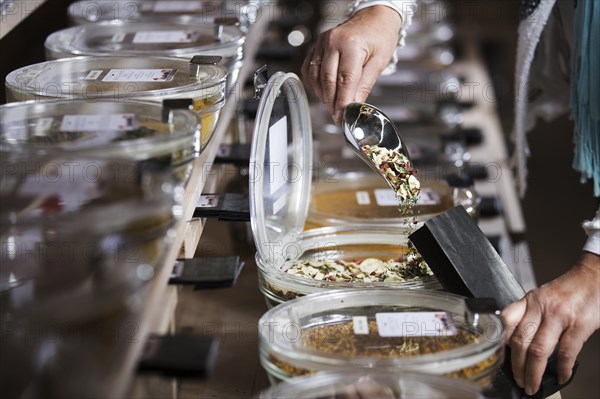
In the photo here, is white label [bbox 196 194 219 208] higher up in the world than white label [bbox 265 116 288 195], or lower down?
lower down

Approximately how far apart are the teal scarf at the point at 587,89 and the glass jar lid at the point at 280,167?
1.99ft

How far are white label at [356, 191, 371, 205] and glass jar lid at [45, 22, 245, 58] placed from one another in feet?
1.37

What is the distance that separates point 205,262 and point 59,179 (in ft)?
0.76

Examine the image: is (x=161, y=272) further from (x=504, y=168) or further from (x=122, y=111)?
(x=504, y=168)

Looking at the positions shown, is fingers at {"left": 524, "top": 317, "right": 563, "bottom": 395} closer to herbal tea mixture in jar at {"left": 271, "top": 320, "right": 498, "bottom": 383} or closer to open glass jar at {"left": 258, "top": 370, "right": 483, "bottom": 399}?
herbal tea mixture in jar at {"left": 271, "top": 320, "right": 498, "bottom": 383}

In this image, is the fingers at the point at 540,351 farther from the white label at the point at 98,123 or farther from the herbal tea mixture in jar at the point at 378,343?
the white label at the point at 98,123

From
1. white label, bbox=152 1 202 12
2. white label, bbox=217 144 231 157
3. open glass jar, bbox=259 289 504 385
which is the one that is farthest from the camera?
white label, bbox=152 1 202 12

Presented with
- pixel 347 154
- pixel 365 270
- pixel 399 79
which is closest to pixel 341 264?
pixel 365 270

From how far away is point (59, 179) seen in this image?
931 millimetres

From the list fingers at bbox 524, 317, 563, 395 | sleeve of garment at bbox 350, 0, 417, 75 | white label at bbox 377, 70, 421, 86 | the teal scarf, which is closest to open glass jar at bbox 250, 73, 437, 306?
fingers at bbox 524, 317, 563, 395

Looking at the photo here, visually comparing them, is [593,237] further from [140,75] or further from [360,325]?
[140,75]

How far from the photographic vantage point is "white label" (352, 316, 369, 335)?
45.3 inches

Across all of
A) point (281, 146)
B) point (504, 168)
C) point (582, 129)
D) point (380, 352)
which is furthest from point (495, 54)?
point (380, 352)

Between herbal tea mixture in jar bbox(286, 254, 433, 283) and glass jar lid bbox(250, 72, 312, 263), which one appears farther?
herbal tea mixture in jar bbox(286, 254, 433, 283)
